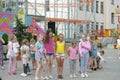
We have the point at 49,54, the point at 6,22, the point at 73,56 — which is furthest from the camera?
the point at 6,22

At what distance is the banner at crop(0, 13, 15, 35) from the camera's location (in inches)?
1119

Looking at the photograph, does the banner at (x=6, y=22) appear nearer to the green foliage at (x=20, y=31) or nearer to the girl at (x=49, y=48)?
the green foliage at (x=20, y=31)

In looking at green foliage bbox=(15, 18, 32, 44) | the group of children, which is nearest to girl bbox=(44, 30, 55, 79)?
the group of children

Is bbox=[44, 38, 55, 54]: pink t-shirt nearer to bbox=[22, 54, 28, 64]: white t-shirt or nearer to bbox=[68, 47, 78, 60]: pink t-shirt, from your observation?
bbox=[68, 47, 78, 60]: pink t-shirt

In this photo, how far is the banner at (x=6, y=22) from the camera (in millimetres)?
28422

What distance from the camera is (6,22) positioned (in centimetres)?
2872

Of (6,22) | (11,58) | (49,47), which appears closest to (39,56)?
(49,47)

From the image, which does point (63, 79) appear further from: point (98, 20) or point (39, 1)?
point (98, 20)

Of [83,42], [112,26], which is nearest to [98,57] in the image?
[83,42]

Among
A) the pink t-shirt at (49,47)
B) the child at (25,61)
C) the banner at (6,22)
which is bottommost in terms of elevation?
the child at (25,61)

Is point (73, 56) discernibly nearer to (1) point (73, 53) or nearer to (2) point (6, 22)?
(1) point (73, 53)

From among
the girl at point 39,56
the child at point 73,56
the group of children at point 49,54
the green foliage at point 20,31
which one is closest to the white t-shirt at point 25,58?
the group of children at point 49,54

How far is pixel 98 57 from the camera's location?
1925cm

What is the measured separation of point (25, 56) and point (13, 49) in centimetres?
75
